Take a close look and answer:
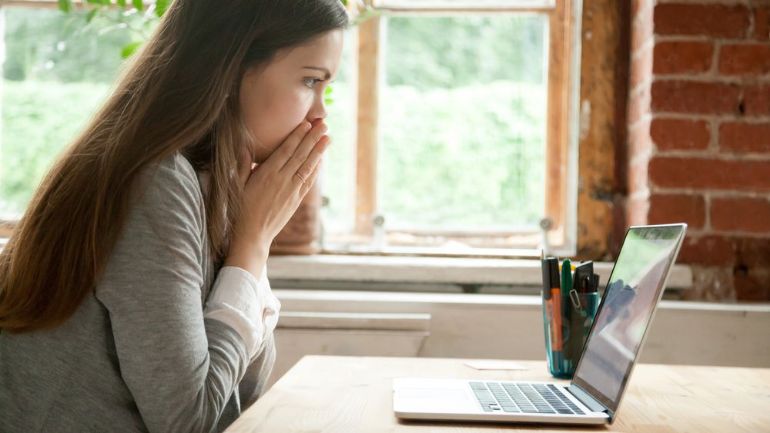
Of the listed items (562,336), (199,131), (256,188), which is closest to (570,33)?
(562,336)

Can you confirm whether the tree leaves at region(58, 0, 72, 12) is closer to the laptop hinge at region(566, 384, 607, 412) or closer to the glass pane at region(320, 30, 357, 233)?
the glass pane at region(320, 30, 357, 233)

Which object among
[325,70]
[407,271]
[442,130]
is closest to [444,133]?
[442,130]

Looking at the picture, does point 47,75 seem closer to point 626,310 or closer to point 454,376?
point 454,376

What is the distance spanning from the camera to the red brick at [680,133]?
1.93 metres

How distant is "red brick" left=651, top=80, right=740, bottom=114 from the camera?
193 cm

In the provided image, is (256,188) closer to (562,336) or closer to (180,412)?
(180,412)

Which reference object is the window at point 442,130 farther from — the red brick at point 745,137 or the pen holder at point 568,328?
the pen holder at point 568,328

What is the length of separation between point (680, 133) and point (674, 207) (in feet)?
0.58

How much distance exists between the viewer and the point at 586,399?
3.54 feet

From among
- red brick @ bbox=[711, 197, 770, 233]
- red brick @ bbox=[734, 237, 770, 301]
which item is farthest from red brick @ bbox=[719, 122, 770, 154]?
red brick @ bbox=[734, 237, 770, 301]

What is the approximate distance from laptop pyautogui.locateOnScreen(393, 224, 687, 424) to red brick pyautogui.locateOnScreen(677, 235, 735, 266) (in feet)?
2.67

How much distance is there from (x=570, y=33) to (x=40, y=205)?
1.55 m

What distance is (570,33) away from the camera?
2.17 m

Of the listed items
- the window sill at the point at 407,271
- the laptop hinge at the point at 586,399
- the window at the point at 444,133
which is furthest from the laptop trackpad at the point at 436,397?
the window at the point at 444,133
